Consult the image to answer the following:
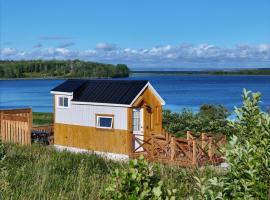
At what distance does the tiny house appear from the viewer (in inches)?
753

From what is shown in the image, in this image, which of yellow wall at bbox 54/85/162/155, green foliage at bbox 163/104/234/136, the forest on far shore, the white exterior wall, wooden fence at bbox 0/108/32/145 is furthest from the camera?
the forest on far shore

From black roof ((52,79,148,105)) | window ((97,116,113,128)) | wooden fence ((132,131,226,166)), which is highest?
black roof ((52,79,148,105))

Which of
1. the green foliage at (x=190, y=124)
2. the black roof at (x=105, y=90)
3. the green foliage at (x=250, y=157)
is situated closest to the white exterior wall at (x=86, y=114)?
the black roof at (x=105, y=90)

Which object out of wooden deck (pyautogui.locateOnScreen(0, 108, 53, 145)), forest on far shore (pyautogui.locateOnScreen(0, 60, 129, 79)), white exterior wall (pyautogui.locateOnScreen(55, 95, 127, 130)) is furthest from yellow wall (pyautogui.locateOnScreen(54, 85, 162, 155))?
forest on far shore (pyautogui.locateOnScreen(0, 60, 129, 79))

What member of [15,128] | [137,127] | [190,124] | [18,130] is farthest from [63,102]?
[190,124]

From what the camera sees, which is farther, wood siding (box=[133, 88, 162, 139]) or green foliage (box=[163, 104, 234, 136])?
green foliage (box=[163, 104, 234, 136])

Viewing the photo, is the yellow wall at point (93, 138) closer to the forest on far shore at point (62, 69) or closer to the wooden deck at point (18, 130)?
the wooden deck at point (18, 130)

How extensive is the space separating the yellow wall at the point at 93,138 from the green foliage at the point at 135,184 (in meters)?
16.1

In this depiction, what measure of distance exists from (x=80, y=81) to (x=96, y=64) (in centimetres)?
15183

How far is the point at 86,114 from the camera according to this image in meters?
20.3

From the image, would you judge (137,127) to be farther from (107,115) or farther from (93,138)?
(93,138)

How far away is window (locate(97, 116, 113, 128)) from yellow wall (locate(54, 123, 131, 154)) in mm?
221

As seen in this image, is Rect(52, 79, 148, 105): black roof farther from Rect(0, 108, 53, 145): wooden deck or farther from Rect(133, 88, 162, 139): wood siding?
Rect(0, 108, 53, 145): wooden deck

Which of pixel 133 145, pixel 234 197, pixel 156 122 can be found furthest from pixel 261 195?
pixel 156 122
